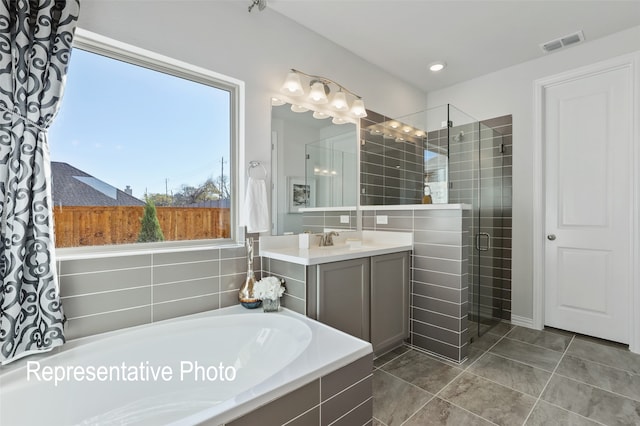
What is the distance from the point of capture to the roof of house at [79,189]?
1.55 metres

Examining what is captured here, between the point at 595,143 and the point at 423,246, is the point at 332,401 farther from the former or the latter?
the point at 595,143

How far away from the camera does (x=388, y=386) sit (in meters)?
2.00

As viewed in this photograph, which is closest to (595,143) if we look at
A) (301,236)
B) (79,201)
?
(301,236)

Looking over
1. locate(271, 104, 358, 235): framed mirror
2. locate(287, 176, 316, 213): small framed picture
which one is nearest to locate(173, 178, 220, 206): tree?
locate(271, 104, 358, 235): framed mirror

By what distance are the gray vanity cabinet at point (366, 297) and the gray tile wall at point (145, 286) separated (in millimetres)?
605

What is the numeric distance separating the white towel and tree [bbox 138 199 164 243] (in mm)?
559

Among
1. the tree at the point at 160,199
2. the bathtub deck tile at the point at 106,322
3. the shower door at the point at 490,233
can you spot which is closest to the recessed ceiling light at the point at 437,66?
the shower door at the point at 490,233

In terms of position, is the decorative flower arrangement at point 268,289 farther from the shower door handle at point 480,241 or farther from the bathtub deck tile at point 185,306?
the shower door handle at point 480,241

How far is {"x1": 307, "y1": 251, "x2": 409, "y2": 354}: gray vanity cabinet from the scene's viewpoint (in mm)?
1880

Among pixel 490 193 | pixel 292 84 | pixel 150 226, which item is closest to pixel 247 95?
pixel 292 84

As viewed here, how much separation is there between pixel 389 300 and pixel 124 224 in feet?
6.30

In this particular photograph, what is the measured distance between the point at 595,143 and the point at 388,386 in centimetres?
280

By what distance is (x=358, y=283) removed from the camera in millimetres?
2104

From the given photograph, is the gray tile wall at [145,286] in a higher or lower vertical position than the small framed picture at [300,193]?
lower
